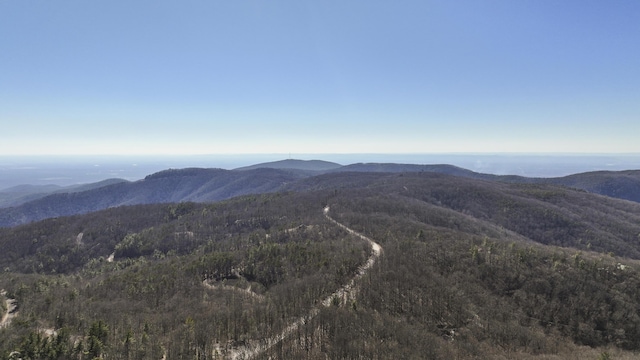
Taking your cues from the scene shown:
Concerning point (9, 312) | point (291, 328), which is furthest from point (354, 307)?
point (9, 312)

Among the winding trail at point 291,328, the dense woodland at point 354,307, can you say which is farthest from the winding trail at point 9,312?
the winding trail at point 291,328

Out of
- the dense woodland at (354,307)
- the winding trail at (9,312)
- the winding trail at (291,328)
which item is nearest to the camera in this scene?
the winding trail at (291,328)

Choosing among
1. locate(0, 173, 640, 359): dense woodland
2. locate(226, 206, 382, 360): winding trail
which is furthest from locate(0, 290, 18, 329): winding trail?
locate(226, 206, 382, 360): winding trail

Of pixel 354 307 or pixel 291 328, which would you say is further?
pixel 354 307

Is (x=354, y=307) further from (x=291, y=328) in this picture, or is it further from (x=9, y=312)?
(x=9, y=312)

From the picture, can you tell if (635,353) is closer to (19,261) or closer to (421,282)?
(421,282)

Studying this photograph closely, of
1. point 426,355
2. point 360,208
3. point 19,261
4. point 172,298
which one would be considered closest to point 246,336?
point 426,355

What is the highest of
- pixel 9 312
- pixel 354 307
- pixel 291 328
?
pixel 354 307

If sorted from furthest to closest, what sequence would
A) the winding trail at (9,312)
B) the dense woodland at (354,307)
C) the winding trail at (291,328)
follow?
the winding trail at (9,312) < the dense woodland at (354,307) < the winding trail at (291,328)

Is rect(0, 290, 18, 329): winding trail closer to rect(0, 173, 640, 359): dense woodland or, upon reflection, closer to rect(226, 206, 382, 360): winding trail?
rect(0, 173, 640, 359): dense woodland

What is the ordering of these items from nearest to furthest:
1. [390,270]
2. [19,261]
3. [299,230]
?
[390,270] → [299,230] → [19,261]

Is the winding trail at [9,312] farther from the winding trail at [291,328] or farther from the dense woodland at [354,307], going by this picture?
the winding trail at [291,328]
